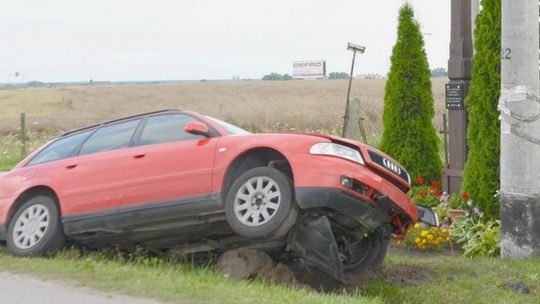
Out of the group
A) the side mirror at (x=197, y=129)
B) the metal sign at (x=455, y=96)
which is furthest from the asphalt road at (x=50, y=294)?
the metal sign at (x=455, y=96)

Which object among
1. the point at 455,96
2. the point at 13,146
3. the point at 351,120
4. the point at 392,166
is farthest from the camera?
the point at 13,146

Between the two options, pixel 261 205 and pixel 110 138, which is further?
pixel 110 138

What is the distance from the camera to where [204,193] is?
26.0 ft

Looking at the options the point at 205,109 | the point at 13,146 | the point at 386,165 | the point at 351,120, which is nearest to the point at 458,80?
the point at 351,120

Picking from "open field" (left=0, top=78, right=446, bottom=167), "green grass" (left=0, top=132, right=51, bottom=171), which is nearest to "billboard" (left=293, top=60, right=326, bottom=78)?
"open field" (left=0, top=78, right=446, bottom=167)

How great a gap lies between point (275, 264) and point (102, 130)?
2416 millimetres

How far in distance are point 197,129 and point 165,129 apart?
2.15ft

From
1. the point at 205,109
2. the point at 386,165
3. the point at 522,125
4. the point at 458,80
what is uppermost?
the point at 458,80

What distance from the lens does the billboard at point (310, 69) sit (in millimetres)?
19734

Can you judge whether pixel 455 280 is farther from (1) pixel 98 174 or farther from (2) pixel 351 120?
(2) pixel 351 120

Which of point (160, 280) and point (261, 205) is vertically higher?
point (261, 205)

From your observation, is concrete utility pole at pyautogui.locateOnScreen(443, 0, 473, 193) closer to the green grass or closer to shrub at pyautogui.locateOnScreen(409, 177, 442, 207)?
shrub at pyautogui.locateOnScreen(409, 177, 442, 207)

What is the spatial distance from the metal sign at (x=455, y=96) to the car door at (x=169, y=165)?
5320mm

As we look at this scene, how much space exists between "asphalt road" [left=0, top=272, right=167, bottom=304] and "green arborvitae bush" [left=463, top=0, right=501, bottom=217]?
554 centimetres
